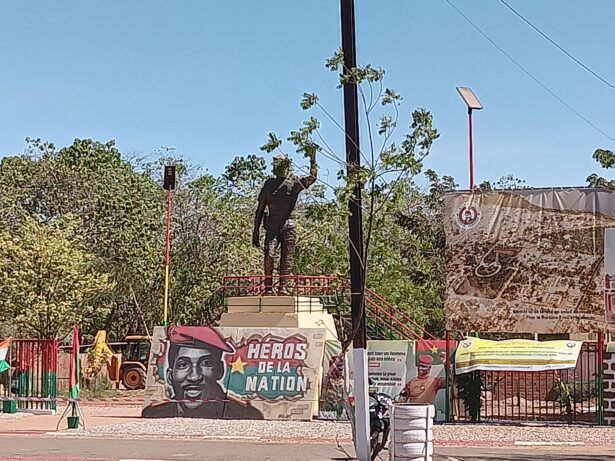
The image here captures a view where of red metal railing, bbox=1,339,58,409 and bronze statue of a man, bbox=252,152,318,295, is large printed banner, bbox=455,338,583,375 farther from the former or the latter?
red metal railing, bbox=1,339,58,409

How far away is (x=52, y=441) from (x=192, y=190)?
26.7 meters

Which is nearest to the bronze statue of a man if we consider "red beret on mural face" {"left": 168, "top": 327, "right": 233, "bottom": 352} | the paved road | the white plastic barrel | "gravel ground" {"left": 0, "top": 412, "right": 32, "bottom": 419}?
"red beret on mural face" {"left": 168, "top": 327, "right": 233, "bottom": 352}

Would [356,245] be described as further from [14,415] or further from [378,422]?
[14,415]

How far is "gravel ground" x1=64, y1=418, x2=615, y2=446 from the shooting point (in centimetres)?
2134

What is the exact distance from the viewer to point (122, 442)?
20.4m

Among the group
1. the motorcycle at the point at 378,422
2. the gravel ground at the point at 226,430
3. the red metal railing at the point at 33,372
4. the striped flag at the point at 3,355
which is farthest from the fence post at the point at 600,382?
the striped flag at the point at 3,355

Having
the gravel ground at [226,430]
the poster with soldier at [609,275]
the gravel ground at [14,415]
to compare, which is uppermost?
the poster with soldier at [609,275]

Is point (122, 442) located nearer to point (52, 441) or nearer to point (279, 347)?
point (52, 441)

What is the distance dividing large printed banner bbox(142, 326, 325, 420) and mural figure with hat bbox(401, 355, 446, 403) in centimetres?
235

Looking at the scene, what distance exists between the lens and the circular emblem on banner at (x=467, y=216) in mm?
27562

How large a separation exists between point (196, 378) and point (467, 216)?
8.08 metres

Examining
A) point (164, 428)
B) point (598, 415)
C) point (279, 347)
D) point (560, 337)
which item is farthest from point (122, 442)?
point (560, 337)

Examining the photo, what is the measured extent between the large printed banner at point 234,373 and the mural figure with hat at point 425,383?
235 centimetres

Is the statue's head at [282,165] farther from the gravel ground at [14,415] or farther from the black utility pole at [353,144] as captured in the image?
the gravel ground at [14,415]
